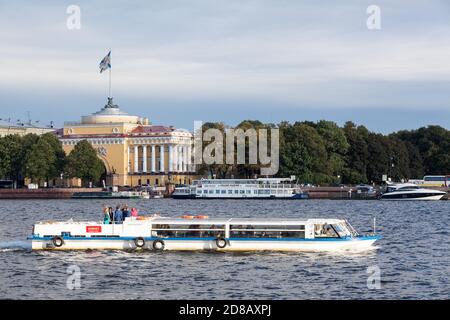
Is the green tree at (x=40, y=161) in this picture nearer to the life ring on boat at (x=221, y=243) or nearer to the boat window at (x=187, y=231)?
the boat window at (x=187, y=231)

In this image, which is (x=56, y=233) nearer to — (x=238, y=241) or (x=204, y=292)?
(x=238, y=241)

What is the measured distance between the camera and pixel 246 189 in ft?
438

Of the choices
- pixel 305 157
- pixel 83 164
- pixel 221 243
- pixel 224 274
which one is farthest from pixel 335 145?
pixel 224 274

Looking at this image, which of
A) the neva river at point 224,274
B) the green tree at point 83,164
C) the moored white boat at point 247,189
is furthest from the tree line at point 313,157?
the neva river at point 224,274

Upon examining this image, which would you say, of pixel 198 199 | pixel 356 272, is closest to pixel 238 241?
pixel 356 272

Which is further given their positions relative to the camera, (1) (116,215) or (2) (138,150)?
(2) (138,150)

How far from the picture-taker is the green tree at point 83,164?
15000 cm

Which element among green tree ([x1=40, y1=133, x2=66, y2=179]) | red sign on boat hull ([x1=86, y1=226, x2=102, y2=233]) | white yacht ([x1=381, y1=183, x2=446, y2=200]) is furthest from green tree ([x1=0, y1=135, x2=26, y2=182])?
red sign on boat hull ([x1=86, y1=226, x2=102, y2=233])

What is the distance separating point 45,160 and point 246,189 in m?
35.7

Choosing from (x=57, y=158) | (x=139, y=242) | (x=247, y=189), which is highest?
(x=57, y=158)

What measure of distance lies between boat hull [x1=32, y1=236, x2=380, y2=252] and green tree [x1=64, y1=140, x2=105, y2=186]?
355ft

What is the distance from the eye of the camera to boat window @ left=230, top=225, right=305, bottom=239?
41.4 metres

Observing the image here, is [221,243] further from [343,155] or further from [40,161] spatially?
[40,161]

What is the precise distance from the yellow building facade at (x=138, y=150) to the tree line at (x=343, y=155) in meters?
12.1
